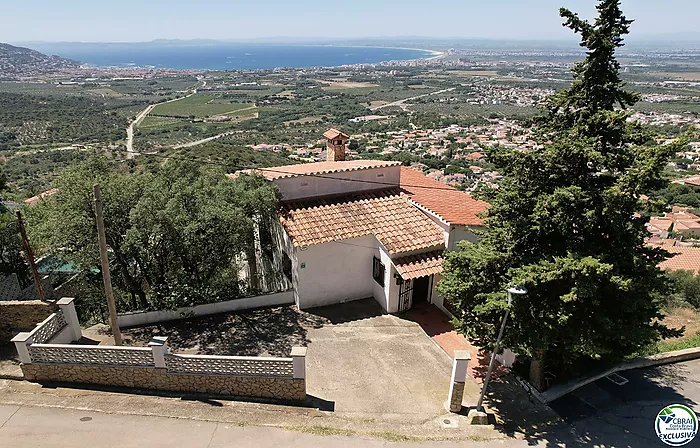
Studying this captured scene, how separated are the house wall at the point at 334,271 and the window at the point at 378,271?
0.51 ft

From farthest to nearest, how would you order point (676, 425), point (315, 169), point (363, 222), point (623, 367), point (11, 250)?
1. point (315, 169)
2. point (11, 250)
3. point (363, 222)
4. point (623, 367)
5. point (676, 425)

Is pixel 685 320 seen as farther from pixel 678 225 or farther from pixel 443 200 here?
pixel 678 225

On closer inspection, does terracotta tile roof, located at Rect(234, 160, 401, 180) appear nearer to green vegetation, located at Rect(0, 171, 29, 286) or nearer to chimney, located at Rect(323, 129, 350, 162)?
chimney, located at Rect(323, 129, 350, 162)

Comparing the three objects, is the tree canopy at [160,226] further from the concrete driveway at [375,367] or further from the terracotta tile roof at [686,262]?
the terracotta tile roof at [686,262]

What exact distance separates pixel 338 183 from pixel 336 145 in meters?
3.30

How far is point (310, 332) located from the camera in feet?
46.5

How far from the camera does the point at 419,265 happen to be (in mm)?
14773

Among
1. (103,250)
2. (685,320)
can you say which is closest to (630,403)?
(685,320)

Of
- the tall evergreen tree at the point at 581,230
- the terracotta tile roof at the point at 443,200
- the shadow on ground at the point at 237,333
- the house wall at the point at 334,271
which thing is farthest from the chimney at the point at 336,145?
the tall evergreen tree at the point at 581,230

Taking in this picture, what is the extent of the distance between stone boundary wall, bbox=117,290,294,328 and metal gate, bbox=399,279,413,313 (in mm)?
3813

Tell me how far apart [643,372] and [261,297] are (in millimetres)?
11533

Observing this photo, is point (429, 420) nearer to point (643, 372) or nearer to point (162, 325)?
point (643, 372)

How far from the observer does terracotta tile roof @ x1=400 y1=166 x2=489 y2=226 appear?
15.6 m

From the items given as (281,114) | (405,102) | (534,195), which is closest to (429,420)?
(534,195)
